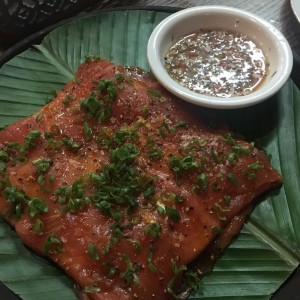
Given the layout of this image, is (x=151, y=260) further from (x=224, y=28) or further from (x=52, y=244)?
(x=224, y=28)

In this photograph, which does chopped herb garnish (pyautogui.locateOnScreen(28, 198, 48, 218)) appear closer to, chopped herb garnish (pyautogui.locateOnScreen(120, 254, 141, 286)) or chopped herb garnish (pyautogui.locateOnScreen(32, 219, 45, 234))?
chopped herb garnish (pyautogui.locateOnScreen(32, 219, 45, 234))

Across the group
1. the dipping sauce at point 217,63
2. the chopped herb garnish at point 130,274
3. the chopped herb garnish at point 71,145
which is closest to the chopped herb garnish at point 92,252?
the chopped herb garnish at point 130,274

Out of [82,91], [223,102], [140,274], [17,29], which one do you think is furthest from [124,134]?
[17,29]

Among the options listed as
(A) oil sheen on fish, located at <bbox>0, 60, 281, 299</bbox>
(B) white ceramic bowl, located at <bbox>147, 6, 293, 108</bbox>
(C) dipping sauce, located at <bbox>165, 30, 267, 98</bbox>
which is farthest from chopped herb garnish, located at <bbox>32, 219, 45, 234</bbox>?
(C) dipping sauce, located at <bbox>165, 30, 267, 98</bbox>

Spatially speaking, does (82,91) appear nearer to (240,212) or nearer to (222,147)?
(222,147)

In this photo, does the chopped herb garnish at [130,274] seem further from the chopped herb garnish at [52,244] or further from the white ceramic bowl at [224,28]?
the white ceramic bowl at [224,28]

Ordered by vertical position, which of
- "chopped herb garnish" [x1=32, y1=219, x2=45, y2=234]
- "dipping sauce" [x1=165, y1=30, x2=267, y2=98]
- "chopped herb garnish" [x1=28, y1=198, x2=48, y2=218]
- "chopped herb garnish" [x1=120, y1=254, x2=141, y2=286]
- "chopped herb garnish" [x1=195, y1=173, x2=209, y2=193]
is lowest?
"chopped herb garnish" [x1=120, y1=254, x2=141, y2=286]

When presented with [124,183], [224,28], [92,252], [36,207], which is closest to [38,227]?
[36,207]
